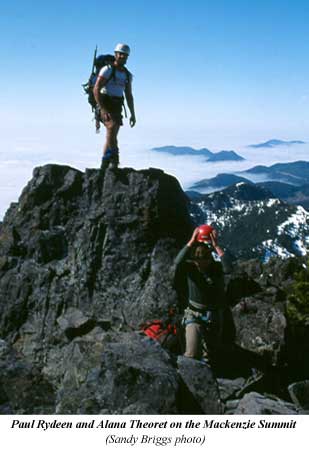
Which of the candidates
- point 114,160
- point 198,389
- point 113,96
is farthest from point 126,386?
point 113,96

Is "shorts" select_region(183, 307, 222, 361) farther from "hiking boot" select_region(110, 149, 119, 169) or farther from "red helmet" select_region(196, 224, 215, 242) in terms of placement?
"hiking boot" select_region(110, 149, 119, 169)

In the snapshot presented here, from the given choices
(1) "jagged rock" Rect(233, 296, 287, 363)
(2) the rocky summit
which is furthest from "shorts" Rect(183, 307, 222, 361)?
(1) "jagged rock" Rect(233, 296, 287, 363)

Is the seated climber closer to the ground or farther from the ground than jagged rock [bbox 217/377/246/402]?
farther from the ground

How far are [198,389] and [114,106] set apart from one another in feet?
40.4

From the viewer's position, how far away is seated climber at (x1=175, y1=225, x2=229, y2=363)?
1466 cm

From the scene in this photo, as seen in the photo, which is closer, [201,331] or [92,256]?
[201,331]

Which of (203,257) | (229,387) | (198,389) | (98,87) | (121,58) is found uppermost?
(121,58)

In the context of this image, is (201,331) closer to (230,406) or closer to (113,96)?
(230,406)

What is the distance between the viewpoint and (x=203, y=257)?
14.7 meters

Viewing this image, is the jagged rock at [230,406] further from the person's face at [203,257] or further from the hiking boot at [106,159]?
the hiking boot at [106,159]

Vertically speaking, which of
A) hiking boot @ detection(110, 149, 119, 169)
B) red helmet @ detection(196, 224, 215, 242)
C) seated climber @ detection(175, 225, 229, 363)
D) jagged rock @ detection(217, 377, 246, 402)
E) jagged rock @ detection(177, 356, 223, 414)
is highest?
hiking boot @ detection(110, 149, 119, 169)

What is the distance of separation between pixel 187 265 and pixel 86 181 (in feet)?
27.6

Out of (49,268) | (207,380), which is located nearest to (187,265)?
(207,380)

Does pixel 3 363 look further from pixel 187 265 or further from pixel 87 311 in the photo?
pixel 187 265
